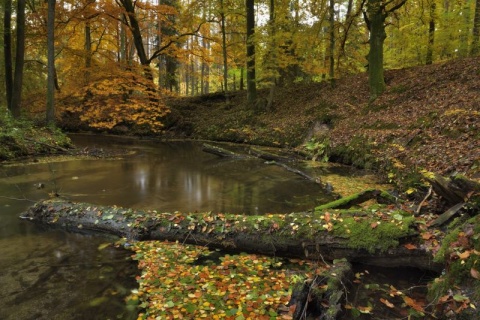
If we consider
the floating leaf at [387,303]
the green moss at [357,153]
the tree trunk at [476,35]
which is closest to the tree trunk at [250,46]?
the green moss at [357,153]

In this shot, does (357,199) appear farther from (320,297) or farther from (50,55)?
(50,55)

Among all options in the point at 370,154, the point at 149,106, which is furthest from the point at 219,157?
the point at 149,106

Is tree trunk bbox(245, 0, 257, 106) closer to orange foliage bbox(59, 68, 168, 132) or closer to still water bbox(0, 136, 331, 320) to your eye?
orange foliage bbox(59, 68, 168, 132)

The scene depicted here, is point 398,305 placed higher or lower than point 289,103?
lower

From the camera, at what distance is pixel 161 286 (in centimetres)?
436

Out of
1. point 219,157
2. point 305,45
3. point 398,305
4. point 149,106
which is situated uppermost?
point 305,45

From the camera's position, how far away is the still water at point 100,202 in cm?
416

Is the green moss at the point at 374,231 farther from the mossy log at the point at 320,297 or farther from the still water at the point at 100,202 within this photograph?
the still water at the point at 100,202

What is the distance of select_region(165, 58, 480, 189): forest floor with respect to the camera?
8.79m

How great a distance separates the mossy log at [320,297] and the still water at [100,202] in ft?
6.21

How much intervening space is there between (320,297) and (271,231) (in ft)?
5.32

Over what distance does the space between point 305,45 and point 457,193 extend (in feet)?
49.1

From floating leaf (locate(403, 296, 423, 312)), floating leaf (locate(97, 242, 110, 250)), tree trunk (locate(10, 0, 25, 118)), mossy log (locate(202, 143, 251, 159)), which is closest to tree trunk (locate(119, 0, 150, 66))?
tree trunk (locate(10, 0, 25, 118))

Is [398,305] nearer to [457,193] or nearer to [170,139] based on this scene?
[457,193]
